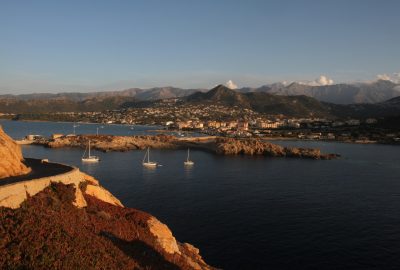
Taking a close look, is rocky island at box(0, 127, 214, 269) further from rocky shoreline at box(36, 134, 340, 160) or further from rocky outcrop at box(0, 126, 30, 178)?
rocky shoreline at box(36, 134, 340, 160)

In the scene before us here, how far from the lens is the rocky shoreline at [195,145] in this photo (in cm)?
10619

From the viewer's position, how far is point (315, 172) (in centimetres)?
7744

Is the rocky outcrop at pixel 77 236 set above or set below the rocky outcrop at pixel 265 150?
above

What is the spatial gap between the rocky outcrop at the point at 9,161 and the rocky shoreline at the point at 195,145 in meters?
84.0

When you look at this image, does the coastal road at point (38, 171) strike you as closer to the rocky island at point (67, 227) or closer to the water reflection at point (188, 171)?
the rocky island at point (67, 227)

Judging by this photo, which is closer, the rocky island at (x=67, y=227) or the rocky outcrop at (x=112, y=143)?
the rocky island at (x=67, y=227)


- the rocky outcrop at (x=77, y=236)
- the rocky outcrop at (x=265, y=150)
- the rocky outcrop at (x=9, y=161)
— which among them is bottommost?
the rocky outcrop at (x=265, y=150)

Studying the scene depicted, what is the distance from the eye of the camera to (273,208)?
4619 centimetres

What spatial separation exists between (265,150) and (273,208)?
209 feet

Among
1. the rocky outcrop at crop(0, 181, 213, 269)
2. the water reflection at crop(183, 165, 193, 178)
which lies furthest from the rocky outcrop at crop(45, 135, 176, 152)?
the rocky outcrop at crop(0, 181, 213, 269)

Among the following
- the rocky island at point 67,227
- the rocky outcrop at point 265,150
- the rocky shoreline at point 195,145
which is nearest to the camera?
the rocky island at point 67,227

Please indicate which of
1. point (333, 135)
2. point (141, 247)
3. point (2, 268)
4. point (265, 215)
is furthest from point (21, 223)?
point (333, 135)

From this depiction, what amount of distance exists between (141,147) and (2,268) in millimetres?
107081

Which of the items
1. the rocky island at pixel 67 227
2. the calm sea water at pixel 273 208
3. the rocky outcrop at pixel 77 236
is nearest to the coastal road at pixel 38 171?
the rocky island at pixel 67 227
